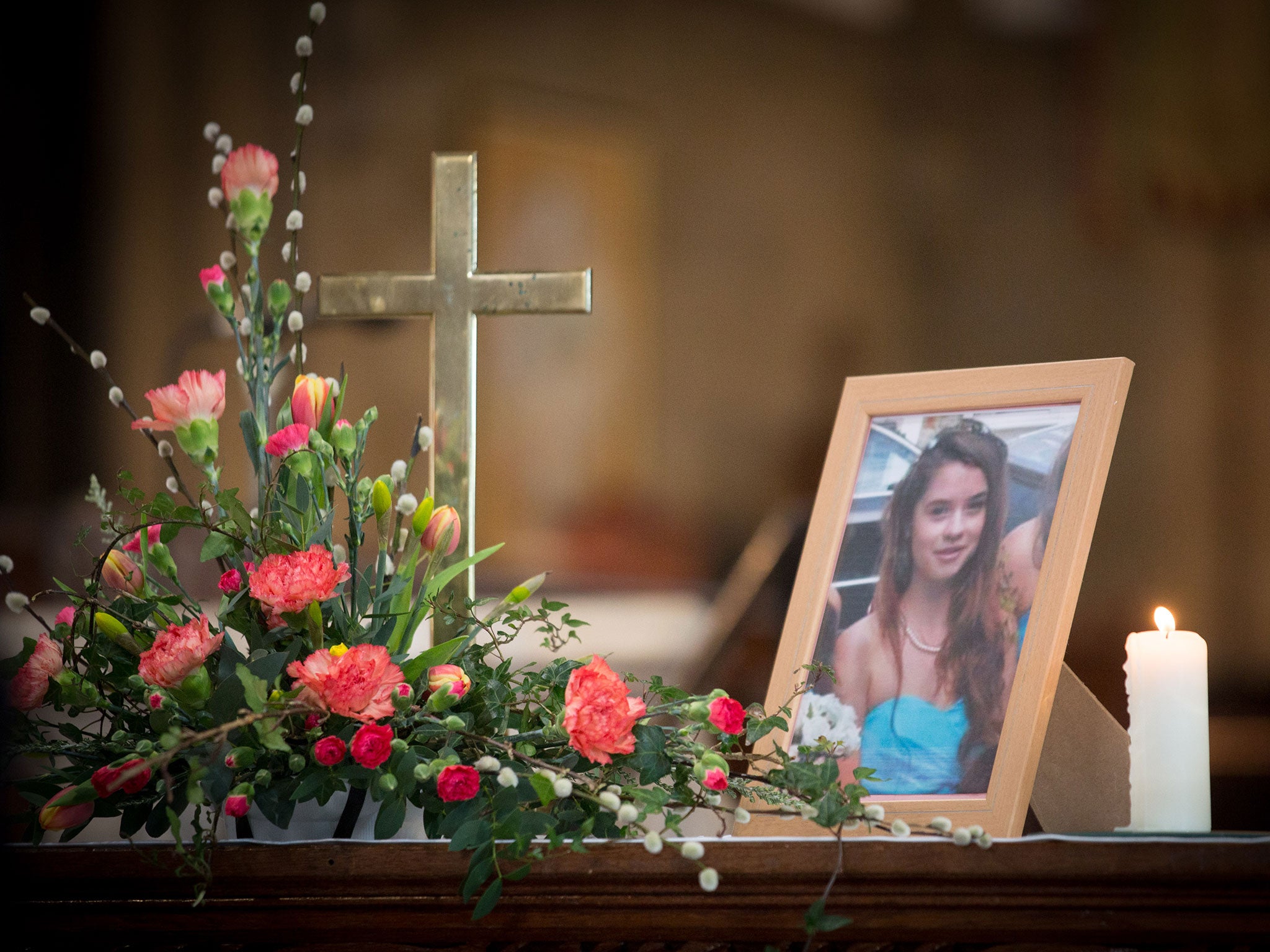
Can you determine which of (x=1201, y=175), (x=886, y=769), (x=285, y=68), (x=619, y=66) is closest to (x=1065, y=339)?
(x=1201, y=175)

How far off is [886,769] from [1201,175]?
3658 millimetres

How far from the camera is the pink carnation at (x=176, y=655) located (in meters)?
0.68

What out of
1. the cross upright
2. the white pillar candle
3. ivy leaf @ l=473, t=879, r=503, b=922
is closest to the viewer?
ivy leaf @ l=473, t=879, r=503, b=922

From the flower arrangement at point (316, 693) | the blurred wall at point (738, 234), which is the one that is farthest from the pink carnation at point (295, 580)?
the blurred wall at point (738, 234)

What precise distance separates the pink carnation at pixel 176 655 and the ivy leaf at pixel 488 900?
0.20 meters

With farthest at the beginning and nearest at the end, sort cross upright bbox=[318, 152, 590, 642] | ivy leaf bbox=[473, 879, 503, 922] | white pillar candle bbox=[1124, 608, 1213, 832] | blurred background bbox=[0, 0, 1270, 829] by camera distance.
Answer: blurred background bbox=[0, 0, 1270, 829] → cross upright bbox=[318, 152, 590, 642] → white pillar candle bbox=[1124, 608, 1213, 832] → ivy leaf bbox=[473, 879, 503, 922]

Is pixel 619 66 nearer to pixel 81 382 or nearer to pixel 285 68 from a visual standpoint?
pixel 285 68

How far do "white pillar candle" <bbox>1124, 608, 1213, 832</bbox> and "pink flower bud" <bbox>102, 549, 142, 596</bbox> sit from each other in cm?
61

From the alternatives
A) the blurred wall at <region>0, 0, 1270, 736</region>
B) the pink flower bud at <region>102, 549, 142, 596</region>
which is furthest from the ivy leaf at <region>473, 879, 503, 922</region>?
the blurred wall at <region>0, 0, 1270, 736</region>

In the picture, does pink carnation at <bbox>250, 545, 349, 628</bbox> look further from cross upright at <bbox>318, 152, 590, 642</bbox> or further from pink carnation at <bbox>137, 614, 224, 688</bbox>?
cross upright at <bbox>318, 152, 590, 642</bbox>

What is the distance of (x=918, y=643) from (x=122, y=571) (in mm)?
514

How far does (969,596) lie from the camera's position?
2.71ft

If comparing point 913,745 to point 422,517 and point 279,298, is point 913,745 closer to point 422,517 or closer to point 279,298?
point 422,517

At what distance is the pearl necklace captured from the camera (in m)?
0.82
